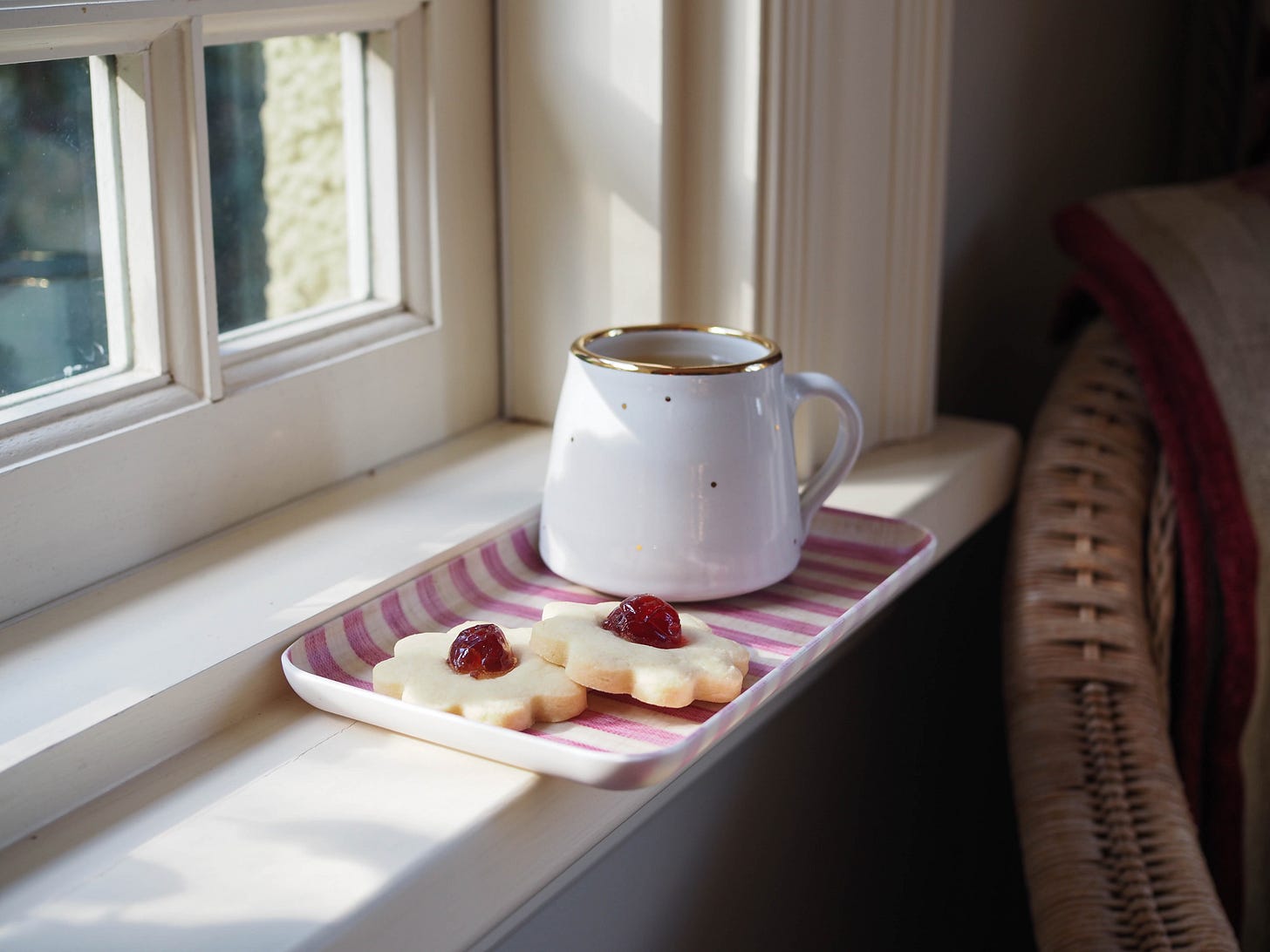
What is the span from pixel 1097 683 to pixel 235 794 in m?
0.56

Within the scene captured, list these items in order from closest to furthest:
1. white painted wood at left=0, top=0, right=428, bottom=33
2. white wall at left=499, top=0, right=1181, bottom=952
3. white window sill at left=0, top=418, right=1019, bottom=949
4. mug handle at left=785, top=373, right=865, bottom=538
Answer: white window sill at left=0, top=418, right=1019, bottom=949 → white painted wood at left=0, top=0, right=428, bottom=33 → mug handle at left=785, top=373, right=865, bottom=538 → white wall at left=499, top=0, right=1181, bottom=952

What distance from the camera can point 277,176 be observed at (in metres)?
0.76

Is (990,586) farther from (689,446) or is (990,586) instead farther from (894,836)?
(689,446)

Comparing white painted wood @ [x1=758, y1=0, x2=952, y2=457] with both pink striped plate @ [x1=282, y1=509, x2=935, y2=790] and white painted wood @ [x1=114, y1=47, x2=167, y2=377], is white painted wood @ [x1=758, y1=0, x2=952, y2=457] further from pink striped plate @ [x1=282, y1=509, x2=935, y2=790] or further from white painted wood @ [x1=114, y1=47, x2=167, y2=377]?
white painted wood @ [x1=114, y1=47, x2=167, y2=377]

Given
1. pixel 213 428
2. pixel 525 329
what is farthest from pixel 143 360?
pixel 525 329

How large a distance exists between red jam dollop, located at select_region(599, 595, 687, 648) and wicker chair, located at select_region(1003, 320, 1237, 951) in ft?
1.14

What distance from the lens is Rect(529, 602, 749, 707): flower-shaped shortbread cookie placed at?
545 millimetres

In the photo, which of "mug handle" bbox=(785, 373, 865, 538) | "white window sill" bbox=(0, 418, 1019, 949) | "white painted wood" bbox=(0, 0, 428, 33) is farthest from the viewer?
"mug handle" bbox=(785, 373, 865, 538)

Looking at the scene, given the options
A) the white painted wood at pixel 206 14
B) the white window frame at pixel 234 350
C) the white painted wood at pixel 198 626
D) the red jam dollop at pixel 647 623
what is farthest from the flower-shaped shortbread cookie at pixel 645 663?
the white painted wood at pixel 206 14

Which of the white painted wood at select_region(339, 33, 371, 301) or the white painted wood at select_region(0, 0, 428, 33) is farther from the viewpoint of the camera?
the white painted wood at select_region(339, 33, 371, 301)

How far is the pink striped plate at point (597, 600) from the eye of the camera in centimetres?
52

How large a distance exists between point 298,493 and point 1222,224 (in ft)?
2.28

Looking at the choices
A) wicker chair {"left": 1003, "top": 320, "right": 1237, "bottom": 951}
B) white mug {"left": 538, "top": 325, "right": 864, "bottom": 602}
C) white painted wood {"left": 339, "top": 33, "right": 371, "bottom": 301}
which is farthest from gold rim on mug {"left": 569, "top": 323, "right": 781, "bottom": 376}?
wicker chair {"left": 1003, "top": 320, "right": 1237, "bottom": 951}

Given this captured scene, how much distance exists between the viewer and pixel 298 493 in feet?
2.54
